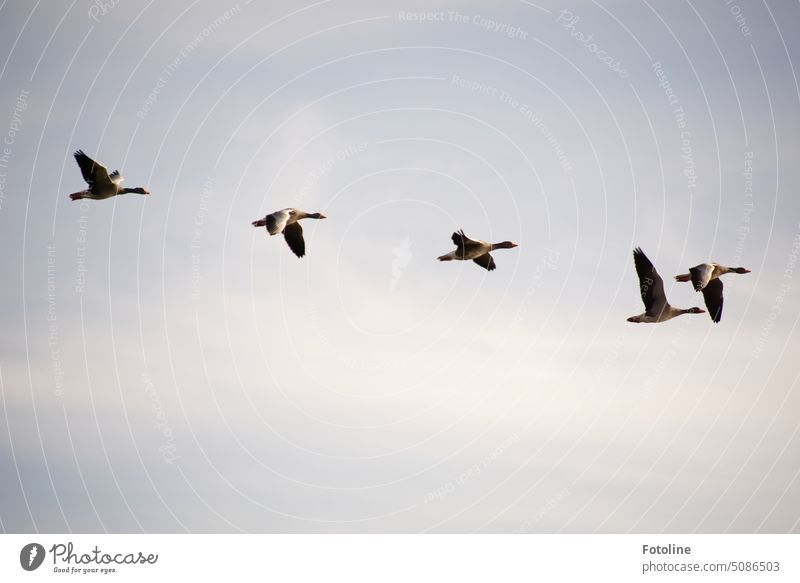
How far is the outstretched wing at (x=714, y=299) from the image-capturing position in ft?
97.1

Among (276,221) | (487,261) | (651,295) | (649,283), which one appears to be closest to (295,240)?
(276,221)

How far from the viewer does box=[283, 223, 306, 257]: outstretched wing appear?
104 ft

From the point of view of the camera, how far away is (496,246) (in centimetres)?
3372

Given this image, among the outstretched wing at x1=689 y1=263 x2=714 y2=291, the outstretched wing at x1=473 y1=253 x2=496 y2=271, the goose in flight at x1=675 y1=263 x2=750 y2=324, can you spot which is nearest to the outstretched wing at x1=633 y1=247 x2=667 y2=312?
the goose in flight at x1=675 y1=263 x2=750 y2=324

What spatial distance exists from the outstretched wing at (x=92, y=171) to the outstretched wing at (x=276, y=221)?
590cm

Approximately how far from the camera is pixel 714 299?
29656mm

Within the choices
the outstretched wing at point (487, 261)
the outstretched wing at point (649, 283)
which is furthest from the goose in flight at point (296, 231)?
the outstretched wing at point (649, 283)

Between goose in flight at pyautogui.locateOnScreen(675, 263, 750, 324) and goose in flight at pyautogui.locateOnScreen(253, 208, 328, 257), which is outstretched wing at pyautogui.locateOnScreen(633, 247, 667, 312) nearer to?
goose in flight at pyautogui.locateOnScreen(675, 263, 750, 324)

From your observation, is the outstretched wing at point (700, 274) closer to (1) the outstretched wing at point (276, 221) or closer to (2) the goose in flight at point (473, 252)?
(2) the goose in flight at point (473, 252)
